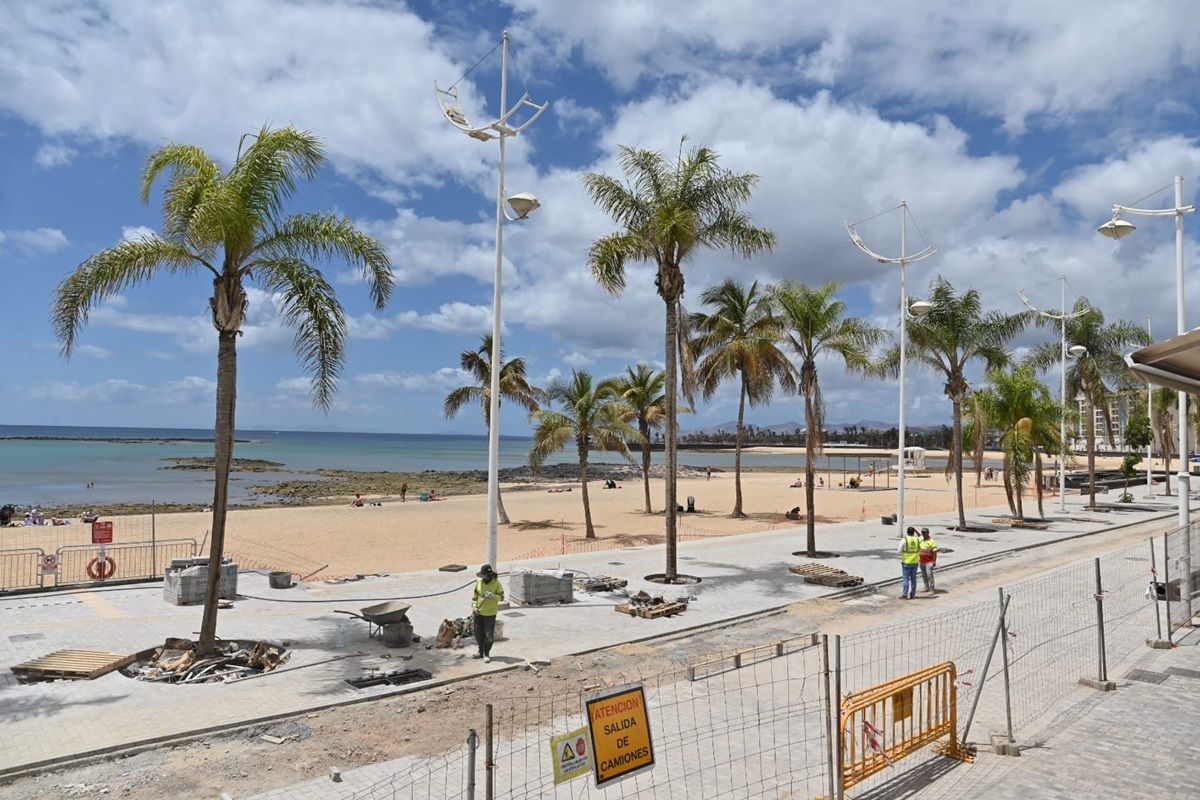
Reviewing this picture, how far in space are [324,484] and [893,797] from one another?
69.6 metres

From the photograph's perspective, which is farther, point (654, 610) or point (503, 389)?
point (503, 389)

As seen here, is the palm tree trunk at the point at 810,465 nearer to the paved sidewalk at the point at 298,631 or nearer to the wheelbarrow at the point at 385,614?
the paved sidewalk at the point at 298,631

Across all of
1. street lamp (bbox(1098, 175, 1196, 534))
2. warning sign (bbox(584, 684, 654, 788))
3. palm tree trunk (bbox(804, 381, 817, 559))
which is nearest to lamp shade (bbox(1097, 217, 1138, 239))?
street lamp (bbox(1098, 175, 1196, 534))

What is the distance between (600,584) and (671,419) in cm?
430

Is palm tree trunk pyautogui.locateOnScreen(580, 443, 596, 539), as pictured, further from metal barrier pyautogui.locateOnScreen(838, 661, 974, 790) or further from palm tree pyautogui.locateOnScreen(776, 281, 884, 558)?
metal barrier pyautogui.locateOnScreen(838, 661, 974, 790)

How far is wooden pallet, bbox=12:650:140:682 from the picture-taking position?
1012cm

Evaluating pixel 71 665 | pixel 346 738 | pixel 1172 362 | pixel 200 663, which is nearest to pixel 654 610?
pixel 346 738

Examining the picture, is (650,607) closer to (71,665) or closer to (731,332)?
(71,665)

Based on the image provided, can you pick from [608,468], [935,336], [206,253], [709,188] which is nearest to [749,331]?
[935,336]

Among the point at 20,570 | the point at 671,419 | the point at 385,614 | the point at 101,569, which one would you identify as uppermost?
the point at 671,419

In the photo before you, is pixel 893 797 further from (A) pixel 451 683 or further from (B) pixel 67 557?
(B) pixel 67 557

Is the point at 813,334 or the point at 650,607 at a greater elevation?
the point at 813,334

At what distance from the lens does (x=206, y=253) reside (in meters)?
11.5

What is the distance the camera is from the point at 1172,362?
620 cm
